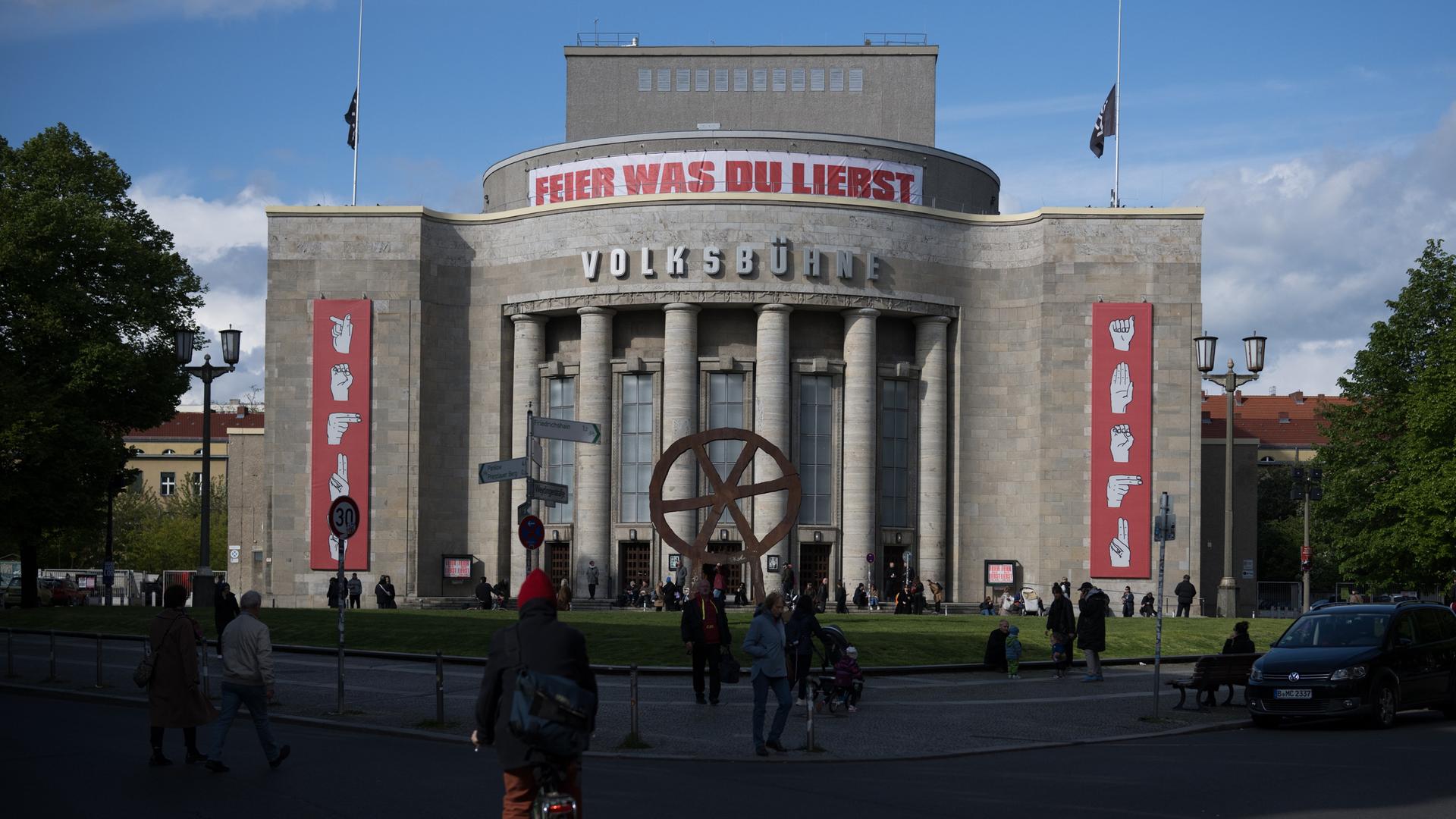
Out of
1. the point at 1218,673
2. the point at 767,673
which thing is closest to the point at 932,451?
the point at 1218,673

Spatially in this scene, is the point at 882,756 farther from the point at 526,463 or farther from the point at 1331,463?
the point at 1331,463

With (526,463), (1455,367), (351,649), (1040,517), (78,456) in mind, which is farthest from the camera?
(1040,517)

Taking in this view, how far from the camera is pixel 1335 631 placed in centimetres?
2402

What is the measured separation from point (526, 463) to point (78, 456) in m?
30.8

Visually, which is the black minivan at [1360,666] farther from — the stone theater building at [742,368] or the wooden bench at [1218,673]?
the stone theater building at [742,368]

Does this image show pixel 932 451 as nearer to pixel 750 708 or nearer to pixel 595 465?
pixel 595 465

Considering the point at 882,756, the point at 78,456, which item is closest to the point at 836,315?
the point at 78,456

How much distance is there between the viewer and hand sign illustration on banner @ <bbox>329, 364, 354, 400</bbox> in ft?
216

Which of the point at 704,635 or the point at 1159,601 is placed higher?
the point at 1159,601

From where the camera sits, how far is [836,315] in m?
65.9

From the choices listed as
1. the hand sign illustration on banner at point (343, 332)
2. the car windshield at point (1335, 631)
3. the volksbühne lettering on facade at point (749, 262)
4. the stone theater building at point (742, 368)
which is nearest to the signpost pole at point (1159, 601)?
the car windshield at point (1335, 631)

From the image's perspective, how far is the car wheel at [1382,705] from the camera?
22.7 metres

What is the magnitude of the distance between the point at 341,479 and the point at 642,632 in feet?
108

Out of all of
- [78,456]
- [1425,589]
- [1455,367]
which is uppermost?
[1455,367]
